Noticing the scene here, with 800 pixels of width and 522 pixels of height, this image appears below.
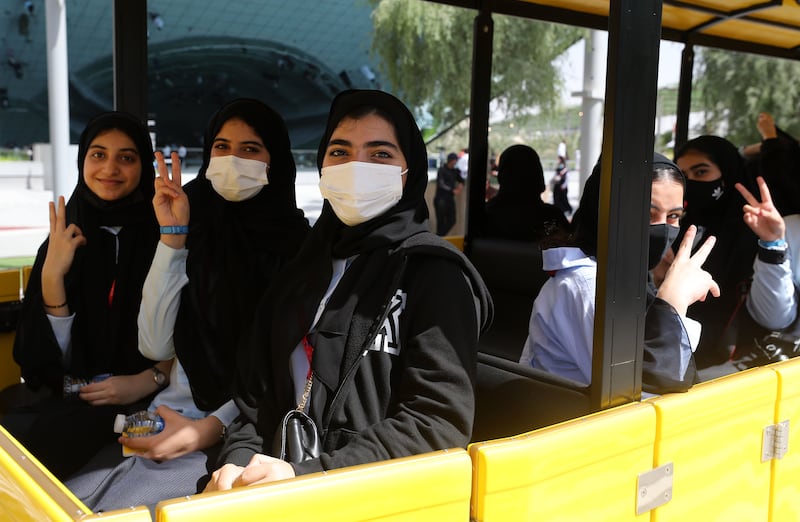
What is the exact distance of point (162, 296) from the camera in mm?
2514

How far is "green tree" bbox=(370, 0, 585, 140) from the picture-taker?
18062 mm

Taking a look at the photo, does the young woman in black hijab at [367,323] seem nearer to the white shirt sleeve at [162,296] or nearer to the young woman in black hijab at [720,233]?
the white shirt sleeve at [162,296]

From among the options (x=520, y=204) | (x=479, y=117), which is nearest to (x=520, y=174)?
(x=520, y=204)

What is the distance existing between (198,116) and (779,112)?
105 ft

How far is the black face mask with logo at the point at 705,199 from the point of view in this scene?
3.52 meters

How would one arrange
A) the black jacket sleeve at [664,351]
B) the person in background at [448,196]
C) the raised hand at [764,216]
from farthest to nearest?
the person in background at [448,196] → the raised hand at [764,216] → the black jacket sleeve at [664,351]

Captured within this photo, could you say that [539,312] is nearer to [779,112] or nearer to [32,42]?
[779,112]

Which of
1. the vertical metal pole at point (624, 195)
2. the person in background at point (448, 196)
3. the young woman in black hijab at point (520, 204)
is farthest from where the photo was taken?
the person in background at point (448, 196)

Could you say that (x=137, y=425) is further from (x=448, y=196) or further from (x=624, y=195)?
(x=448, y=196)

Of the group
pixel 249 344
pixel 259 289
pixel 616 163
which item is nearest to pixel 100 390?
pixel 259 289

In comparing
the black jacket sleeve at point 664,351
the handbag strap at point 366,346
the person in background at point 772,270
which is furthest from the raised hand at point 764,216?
the handbag strap at point 366,346

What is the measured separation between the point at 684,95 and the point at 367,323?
401 centimetres

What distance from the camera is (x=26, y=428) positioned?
2.55m

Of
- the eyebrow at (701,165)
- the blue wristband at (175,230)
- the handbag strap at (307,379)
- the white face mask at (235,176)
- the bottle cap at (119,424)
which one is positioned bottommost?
the bottle cap at (119,424)
